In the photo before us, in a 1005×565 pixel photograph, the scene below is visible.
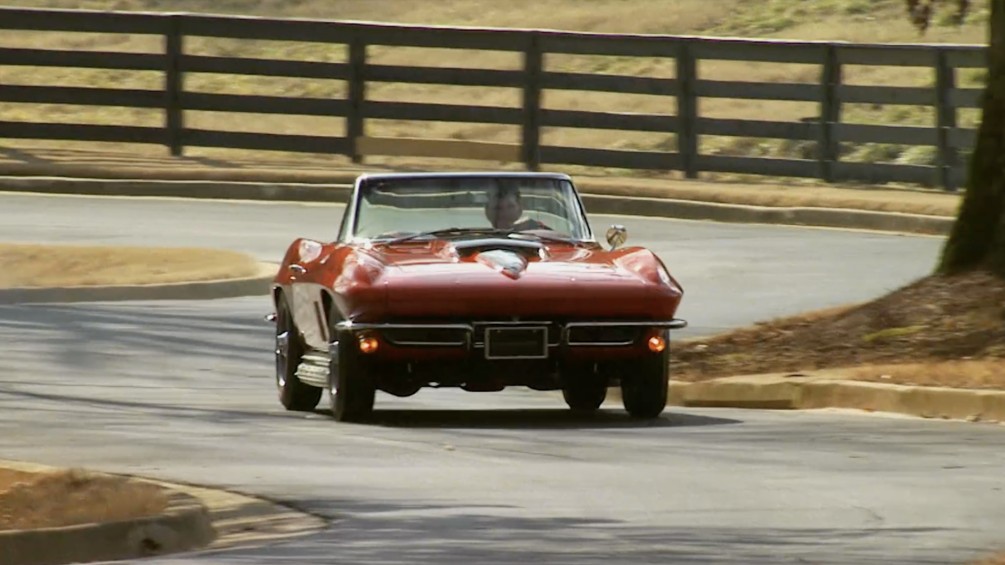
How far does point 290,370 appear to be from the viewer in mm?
15445

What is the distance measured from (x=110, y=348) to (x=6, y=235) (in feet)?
28.6

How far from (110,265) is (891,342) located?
8.75m

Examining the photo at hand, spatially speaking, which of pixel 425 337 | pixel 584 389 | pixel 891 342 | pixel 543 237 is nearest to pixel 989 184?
pixel 891 342

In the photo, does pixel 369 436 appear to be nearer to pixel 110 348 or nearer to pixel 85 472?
pixel 85 472

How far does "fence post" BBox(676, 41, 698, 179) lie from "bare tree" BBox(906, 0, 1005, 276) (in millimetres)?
15706

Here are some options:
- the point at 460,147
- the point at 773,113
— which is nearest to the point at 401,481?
the point at 460,147

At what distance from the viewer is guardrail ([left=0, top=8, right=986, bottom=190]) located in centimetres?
3181

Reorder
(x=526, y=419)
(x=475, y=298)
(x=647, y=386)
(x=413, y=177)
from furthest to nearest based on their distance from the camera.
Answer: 1. (x=413, y=177)
2. (x=526, y=419)
3. (x=647, y=386)
4. (x=475, y=298)

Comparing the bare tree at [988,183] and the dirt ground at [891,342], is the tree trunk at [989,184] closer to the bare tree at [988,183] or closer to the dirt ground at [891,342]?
the bare tree at [988,183]

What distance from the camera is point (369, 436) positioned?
13.9m

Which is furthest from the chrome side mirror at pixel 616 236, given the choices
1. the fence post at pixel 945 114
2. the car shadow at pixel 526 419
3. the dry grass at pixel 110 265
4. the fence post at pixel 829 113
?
the fence post at pixel 829 113

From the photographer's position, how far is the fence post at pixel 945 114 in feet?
104

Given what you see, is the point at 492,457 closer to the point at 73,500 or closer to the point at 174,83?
the point at 73,500

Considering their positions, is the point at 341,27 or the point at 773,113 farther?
the point at 773,113
